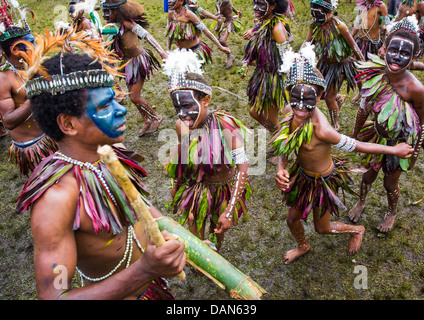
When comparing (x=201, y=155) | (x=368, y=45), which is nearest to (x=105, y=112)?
(x=201, y=155)

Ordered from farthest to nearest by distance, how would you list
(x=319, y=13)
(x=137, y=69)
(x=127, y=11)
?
1. (x=137, y=69)
2. (x=127, y=11)
3. (x=319, y=13)

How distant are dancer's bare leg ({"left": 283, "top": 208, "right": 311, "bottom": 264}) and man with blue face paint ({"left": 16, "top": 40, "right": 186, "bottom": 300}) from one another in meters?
2.01

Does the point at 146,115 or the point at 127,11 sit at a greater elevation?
the point at 127,11

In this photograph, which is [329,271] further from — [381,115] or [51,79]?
[51,79]

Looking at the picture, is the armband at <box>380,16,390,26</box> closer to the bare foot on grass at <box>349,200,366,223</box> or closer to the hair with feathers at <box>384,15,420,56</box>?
the hair with feathers at <box>384,15,420,56</box>

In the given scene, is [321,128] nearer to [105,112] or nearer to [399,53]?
[399,53]

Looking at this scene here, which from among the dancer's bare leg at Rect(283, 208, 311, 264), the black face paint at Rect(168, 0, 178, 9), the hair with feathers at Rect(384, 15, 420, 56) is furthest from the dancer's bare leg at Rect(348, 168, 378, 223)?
the black face paint at Rect(168, 0, 178, 9)

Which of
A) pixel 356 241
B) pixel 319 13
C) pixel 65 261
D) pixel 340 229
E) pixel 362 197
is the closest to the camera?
pixel 65 261

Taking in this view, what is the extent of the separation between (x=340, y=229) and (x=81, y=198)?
2.71 meters

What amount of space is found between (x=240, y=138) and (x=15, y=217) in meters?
3.54

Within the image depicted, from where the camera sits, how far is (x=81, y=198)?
1694 millimetres

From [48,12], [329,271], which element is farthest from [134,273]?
[48,12]

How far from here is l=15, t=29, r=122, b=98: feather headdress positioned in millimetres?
1611

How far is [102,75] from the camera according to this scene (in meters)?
1.72
